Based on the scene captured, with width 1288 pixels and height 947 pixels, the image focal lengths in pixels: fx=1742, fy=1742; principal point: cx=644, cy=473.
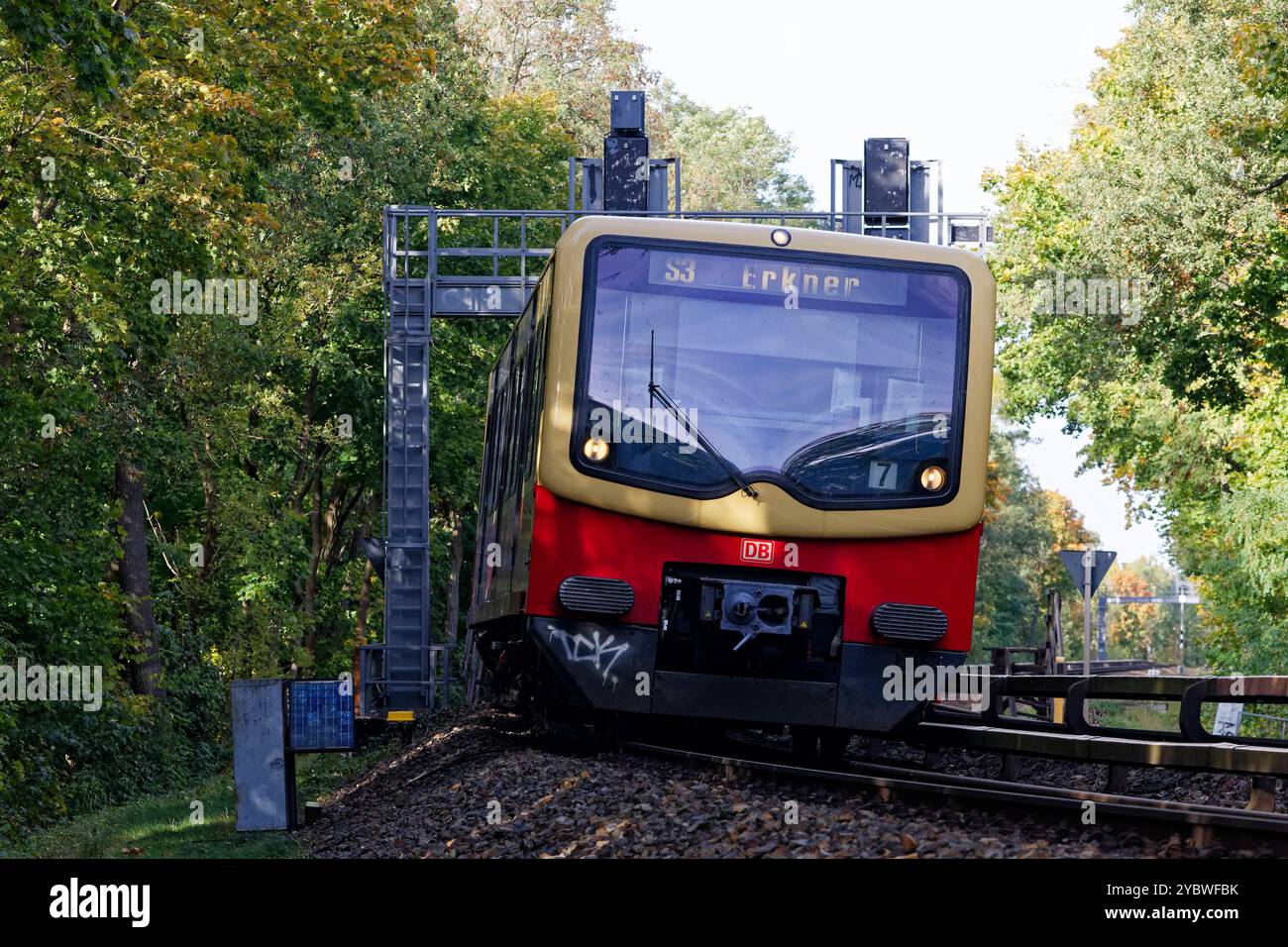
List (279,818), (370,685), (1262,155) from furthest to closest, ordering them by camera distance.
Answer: (1262,155) → (370,685) → (279,818)

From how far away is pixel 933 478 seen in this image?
11117mm

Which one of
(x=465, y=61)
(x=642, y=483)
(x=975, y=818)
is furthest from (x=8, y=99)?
(x=465, y=61)

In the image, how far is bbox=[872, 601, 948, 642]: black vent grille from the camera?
35.6ft

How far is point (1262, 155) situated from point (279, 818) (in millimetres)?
18638

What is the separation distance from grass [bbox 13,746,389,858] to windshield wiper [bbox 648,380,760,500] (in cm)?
352

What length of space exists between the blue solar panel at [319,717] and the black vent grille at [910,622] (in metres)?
4.16

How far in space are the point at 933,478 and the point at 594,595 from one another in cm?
231

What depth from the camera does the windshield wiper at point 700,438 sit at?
1087 centimetres

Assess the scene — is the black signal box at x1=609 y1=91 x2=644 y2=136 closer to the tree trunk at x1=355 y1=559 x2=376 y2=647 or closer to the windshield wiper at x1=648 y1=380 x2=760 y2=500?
the windshield wiper at x1=648 y1=380 x2=760 y2=500

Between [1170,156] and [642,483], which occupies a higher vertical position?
[1170,156]

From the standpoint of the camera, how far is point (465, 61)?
121 feet

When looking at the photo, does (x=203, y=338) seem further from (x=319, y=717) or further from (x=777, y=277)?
(x=777, y=277)

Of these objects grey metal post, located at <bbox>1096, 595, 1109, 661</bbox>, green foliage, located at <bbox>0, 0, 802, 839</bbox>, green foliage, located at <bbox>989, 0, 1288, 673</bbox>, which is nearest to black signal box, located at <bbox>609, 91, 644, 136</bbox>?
green foliage, located at <bbox>0, 0, 802, 839</bbox>
